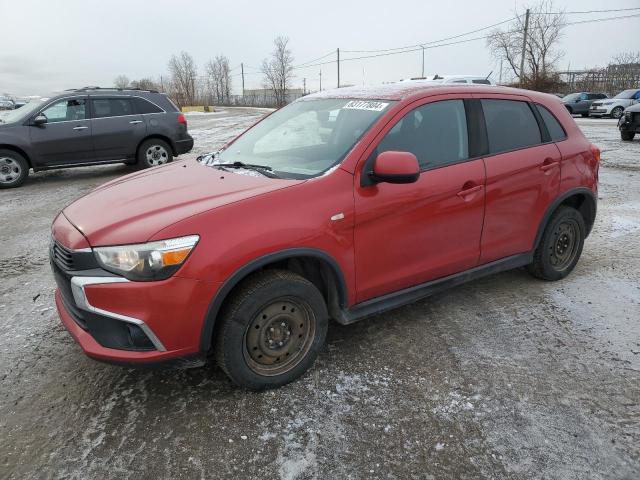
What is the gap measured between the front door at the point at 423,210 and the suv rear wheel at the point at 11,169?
878 centimetres

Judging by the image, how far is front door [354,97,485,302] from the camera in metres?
3.00

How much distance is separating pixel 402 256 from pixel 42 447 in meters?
2.26

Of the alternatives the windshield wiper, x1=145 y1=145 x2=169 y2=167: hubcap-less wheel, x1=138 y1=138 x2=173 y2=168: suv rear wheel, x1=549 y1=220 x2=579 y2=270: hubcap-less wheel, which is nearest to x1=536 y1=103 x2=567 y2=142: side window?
x1=549 y1=220 x2=579 y2=270: hubcap-less wheel

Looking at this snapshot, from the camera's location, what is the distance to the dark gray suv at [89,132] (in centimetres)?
930

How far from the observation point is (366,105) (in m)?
3.36

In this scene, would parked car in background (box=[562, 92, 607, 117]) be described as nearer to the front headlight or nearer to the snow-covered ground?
the snow-covered ground

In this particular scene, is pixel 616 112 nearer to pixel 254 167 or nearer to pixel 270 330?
pixel 254 167

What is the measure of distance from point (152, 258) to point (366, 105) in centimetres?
181

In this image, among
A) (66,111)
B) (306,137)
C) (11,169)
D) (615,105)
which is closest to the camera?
(306,137)

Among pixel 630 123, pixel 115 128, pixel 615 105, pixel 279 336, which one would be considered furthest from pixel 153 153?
pixel 615 105

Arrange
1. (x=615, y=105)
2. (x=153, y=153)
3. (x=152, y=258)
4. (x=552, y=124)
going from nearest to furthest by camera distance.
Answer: (x=152, y=258) < (x=552, y=124) < (x=153, y=153) < (x=615, y=105)

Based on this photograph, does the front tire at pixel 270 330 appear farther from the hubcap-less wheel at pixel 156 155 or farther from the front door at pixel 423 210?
the hubcap-less wheel at pixel 156 155

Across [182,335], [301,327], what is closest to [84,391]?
[182,335]

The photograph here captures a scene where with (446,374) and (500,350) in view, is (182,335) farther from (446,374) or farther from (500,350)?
(500,350)
